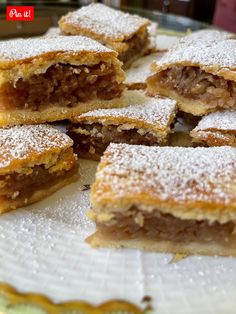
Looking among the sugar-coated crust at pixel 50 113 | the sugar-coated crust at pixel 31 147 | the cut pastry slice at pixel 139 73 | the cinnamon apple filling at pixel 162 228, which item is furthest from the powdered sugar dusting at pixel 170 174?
the cut pastry slice at pixel 139 73

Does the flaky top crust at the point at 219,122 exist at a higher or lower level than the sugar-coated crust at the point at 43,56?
lower

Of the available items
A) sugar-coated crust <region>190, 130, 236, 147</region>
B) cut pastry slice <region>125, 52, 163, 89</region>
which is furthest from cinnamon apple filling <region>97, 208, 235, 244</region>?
cut pastry slice <region>125, 52, 163, 89</region>

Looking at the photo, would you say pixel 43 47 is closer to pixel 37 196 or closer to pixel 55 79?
pixel 55 79

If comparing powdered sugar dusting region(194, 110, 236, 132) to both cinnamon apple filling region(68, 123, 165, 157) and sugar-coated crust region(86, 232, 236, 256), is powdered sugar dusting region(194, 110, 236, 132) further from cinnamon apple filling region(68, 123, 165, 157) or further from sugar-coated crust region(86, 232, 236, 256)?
sugar-coated crust region(86, 232, 236, 256)

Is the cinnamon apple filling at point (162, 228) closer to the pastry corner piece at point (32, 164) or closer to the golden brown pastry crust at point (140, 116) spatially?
the pastry corner piece at point (32, 164)

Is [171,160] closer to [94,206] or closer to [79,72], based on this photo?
[94,206]

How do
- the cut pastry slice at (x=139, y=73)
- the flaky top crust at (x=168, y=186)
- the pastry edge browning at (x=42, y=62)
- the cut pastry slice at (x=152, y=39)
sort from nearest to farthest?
the flaky top crust at (x=168, y=186)
the pastry edge browning at (x=42, y=62)
the cut pastry slice at (x=139, y=73)
the cut pastry slice at (x=152, y=39)

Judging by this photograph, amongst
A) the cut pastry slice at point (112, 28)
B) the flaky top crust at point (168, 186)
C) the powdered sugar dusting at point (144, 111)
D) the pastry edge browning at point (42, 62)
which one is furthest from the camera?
the cut pastry slice at point (112, 28)

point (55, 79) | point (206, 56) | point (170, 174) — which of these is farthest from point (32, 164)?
point (206, 56)
